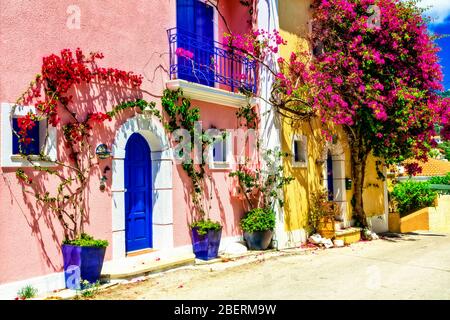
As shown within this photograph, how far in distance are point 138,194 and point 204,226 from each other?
1549 mm

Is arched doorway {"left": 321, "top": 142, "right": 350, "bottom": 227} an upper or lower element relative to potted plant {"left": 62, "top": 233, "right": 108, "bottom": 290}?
upper

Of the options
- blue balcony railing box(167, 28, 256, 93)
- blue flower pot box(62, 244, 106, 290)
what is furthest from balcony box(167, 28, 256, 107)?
blue flower pot box(62, 244, 106, 290)

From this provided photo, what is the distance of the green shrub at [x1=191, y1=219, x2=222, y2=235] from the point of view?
9.54m

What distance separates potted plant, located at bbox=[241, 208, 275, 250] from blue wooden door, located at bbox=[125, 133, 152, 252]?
8.58ft

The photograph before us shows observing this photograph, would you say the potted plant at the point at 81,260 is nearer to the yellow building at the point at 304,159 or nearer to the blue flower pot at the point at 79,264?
the blue flower pot at the point at 79,264

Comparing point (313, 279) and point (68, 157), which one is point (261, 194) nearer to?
point (313, 279)

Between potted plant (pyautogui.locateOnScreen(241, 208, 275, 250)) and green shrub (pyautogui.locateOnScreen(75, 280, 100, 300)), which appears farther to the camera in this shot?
potted plant (pyautogui.locateOnScreen(241, 208, 275, 250))

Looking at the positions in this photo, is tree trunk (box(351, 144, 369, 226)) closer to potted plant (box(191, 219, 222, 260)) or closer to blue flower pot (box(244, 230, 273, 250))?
blue flower pot (box(244, 230, 273, 250))

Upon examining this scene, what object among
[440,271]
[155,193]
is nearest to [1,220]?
[155,193]

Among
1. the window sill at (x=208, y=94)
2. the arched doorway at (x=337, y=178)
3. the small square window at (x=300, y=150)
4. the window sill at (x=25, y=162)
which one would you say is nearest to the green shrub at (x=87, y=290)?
the window sill at (x=25, y=162)

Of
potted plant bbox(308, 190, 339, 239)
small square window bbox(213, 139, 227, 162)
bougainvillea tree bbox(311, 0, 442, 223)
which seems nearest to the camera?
small square window bbox(213, 139, 227, 162)

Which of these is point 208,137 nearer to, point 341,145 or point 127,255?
point 127,255

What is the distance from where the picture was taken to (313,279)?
8.19 meters

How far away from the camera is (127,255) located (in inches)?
343
